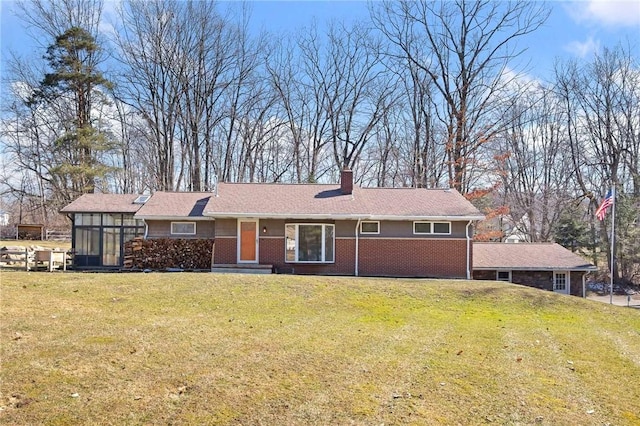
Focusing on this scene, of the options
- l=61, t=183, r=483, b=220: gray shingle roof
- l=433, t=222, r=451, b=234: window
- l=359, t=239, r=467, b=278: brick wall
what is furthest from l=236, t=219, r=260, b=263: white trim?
l=433, t=222, r=451, b=234: window

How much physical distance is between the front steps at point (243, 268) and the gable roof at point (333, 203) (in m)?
1.94

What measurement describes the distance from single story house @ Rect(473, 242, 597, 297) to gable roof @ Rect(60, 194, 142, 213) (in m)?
16.8

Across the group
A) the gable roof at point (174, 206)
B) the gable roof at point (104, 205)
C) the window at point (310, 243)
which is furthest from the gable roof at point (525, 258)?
the gable roof at point (104, 205)

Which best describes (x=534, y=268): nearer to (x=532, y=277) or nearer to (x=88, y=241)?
(x=532, y=277)

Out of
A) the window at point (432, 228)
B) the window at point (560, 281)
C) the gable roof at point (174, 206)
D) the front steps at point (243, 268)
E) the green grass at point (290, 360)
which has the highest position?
the gable roof at point (174, 206)

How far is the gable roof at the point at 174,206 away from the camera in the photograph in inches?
779

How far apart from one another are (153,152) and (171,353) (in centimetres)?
3085

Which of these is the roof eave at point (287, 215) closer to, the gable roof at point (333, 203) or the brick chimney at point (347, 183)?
the gable roof at point (333, 203)

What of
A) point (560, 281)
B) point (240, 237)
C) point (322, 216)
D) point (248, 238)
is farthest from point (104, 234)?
point (560, 281)

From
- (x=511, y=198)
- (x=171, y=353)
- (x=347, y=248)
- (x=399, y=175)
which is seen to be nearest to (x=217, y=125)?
(x=399, y=175)

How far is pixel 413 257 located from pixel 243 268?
263 inches

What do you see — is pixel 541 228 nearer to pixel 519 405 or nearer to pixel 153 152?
pixel 153 152

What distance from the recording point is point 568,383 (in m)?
6.43

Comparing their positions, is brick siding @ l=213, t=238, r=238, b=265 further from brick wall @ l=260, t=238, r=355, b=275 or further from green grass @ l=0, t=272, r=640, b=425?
green grass @ l=0, t=272, r=640, b=425
